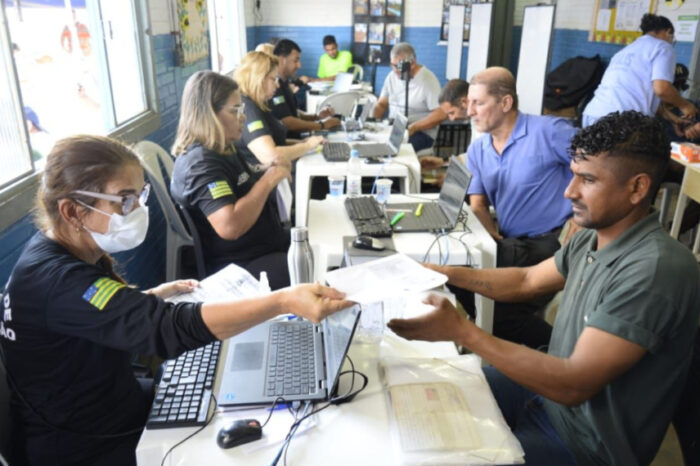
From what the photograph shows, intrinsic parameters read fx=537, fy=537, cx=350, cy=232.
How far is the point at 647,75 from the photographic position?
3916mm

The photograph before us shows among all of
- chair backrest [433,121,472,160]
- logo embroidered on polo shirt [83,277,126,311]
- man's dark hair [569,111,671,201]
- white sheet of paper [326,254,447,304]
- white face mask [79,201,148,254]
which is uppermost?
man's dark hair [569,111,671,201]

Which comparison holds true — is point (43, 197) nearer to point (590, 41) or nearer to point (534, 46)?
point (534, 46)

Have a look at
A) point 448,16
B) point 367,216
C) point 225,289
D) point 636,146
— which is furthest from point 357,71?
point 636,146

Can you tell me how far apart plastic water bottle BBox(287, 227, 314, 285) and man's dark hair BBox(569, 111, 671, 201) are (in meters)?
0.79

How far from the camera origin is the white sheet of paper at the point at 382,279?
1188 millimetres

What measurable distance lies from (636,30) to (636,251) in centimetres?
519

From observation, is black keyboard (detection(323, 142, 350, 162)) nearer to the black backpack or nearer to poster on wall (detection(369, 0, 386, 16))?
the black backpack

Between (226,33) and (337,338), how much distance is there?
19.8ft

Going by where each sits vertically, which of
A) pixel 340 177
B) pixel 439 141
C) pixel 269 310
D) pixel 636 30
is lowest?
pixel 439 141

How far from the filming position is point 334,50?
7.56m

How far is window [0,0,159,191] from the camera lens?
1877mm

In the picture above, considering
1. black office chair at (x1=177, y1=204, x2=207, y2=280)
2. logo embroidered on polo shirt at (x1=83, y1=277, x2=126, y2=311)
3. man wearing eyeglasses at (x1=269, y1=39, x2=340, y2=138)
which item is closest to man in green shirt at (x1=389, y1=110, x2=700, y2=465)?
logo embroidered on polo shirt at (x1=83, y1=277, x2=126, y2=311)

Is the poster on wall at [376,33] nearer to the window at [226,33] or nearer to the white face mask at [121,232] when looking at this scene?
the window at [226,33]

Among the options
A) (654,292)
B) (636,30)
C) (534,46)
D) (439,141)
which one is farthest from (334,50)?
(654,292)
